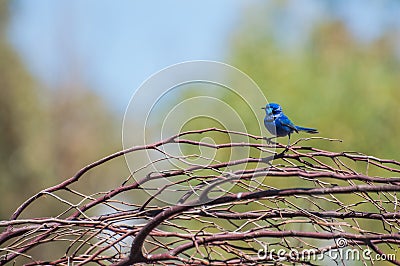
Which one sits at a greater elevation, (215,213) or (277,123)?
(277,123)

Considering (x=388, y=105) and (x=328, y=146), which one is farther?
(x=388, y=105)

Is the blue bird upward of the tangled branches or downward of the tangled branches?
upward

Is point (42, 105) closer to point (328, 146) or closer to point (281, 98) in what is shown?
point (281, 98)

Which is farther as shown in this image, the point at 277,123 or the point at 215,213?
the point at 277,123

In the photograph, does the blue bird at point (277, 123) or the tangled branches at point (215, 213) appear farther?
the blue bird at point (277, 123)

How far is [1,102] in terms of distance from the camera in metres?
7.62

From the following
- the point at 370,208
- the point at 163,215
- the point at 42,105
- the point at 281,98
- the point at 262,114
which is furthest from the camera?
the point at 42,105

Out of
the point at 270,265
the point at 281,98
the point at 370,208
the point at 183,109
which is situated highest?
the point at 281,98

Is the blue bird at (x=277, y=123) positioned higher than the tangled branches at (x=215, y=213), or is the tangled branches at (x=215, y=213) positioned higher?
the blue bird at (x=277, y=123)

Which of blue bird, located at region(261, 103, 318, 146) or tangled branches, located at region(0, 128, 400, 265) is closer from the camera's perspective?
tangled branches, located at region(0, 128, 400, 265)

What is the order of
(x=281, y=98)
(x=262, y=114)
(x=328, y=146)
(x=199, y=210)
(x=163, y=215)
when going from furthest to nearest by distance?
1. (x=281, y=98)
2. (x=328, y=146)
3. (x=262, y=114)
4. (x=199, y=210)
5. (x=163, y=215)

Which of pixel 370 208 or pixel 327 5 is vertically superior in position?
pixel 327 5

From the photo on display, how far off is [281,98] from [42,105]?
12.1ft

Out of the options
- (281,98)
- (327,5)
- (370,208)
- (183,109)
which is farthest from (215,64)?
(327,5)
